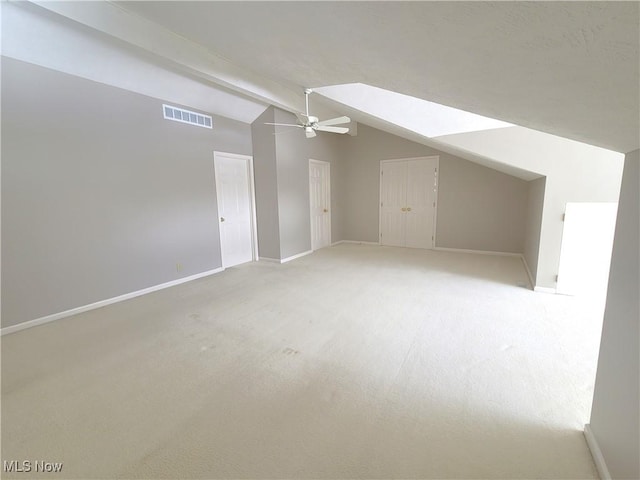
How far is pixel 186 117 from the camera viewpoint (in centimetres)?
418

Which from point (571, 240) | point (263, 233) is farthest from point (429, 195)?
point (263, 233)

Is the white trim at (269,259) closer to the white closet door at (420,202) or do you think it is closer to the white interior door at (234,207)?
the white interior door at (234,207)

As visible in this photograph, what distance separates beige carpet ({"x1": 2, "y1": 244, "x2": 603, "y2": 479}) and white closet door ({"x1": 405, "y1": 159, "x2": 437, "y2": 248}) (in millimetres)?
3053

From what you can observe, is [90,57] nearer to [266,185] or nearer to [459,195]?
[266,185]

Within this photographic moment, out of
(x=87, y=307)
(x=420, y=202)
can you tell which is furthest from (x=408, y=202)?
(x=87, y=307)

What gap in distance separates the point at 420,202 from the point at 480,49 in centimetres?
583

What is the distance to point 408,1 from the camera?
82cm

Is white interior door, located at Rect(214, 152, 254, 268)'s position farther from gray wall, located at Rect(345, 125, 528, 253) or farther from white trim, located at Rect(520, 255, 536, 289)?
white trim, located at Rect(520, 255, 536, 289)

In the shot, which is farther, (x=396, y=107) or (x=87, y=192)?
(x=396, y=107)

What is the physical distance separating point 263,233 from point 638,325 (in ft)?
16.5

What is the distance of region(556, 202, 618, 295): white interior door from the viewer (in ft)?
10.5

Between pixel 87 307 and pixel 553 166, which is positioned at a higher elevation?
pixel 553 166

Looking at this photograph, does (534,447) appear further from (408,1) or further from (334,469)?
(408,1)

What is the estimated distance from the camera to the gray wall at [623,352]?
1.15m
